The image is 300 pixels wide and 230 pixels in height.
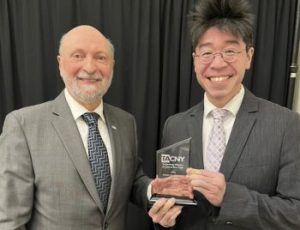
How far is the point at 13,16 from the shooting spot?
2172 mm

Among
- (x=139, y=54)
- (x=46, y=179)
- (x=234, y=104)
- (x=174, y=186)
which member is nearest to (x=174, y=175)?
(x=174, y=186)

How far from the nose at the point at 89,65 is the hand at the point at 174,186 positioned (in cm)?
63

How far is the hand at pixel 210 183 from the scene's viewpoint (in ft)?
3.96

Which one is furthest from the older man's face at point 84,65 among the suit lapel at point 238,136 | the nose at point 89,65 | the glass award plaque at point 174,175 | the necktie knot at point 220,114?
the suit lapel at point 238,136

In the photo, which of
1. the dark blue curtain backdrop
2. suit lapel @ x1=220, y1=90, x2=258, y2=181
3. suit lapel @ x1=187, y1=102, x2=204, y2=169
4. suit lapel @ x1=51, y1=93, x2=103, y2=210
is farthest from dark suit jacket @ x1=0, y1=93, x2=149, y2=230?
the dark blue curtain backdrop

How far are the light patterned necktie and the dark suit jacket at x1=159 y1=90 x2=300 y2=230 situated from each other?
0.14 feet

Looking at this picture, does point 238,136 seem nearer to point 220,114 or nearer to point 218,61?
point 220,114

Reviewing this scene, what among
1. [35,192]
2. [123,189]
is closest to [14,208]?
[35,192]

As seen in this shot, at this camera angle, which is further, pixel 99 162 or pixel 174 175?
pixel 99 162

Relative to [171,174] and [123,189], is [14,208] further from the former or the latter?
[171,174]

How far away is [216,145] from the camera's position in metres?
1.41

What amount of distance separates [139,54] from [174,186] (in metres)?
1.26

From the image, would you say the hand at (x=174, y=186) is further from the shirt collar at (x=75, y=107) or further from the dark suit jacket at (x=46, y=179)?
the shirt collar at (x=75, y=107)

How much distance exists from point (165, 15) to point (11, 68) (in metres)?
1.22
